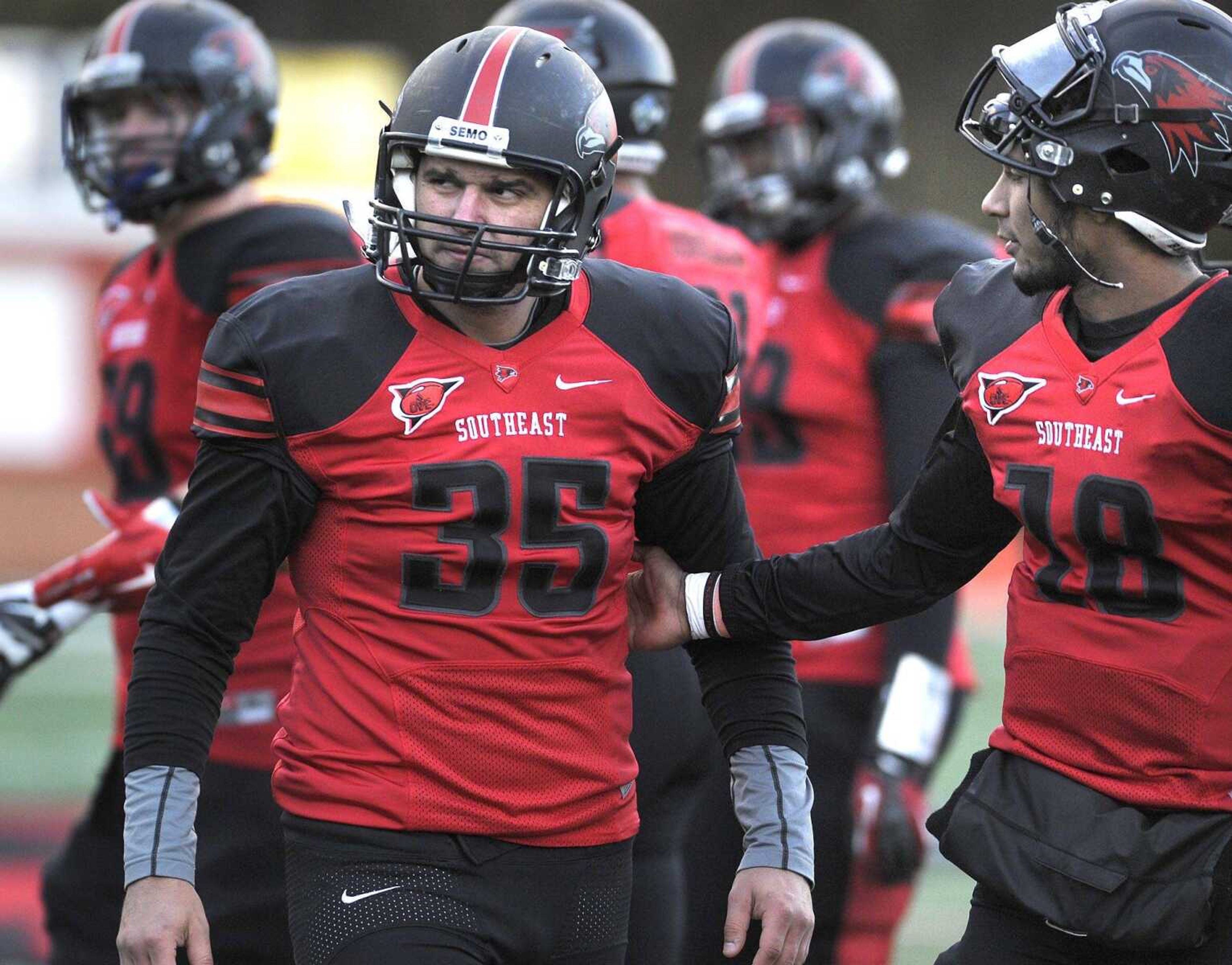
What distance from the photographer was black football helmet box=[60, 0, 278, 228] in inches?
177

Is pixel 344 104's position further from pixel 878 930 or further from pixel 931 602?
pixel 931 602

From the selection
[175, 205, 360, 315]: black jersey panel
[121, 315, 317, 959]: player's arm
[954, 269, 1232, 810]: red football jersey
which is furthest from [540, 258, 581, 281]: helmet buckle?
[175, 205, 360, 315]: black jersey panel

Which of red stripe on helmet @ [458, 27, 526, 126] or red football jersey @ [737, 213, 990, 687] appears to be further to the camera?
red football jersey @ [737, 213, 990, 687]

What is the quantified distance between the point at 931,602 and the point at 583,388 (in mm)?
728

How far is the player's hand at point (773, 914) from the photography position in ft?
9.59

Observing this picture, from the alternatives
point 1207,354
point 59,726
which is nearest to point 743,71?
point 1207,354

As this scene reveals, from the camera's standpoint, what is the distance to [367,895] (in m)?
2.75

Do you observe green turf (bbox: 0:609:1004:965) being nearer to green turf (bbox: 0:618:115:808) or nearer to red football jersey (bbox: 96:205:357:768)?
green turf (bbox: 0:618:115:808)

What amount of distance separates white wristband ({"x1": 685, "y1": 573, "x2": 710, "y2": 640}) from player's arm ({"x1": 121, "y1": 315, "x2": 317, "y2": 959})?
0.64 metres

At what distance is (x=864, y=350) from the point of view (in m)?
4.83

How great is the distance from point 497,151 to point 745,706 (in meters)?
0.95

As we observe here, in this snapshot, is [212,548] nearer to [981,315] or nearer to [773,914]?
[773,914]

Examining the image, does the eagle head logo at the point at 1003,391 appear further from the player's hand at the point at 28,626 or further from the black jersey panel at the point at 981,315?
the player's hand at the point at 28,626

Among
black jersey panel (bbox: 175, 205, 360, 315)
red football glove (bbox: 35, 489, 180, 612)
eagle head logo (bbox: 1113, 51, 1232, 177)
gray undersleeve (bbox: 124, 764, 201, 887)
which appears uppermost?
eagle head logo (bbox: 1113, 51, 1232, 177)
